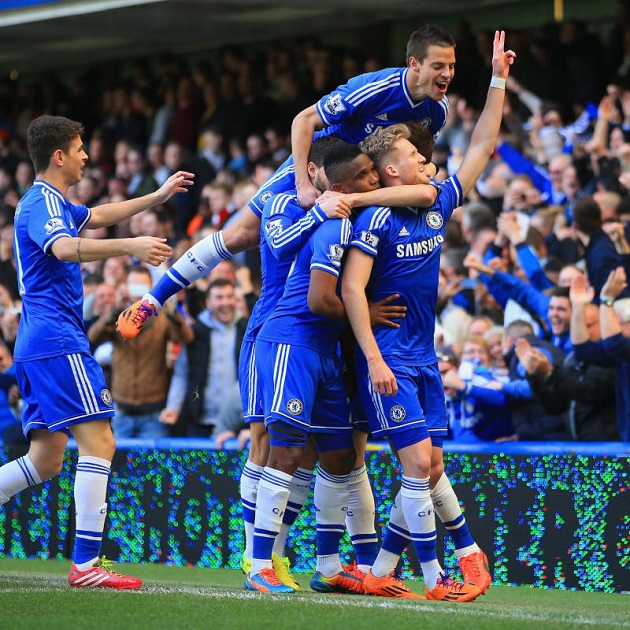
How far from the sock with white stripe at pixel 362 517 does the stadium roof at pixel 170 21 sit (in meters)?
7.33

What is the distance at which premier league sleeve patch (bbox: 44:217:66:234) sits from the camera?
232 inches

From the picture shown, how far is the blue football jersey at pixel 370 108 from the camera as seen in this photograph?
6.20 meters

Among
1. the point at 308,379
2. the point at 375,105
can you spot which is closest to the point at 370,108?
the point at 375,105

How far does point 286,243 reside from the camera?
592 centimetres

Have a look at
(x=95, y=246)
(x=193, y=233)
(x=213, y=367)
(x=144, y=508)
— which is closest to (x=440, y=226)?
(x=95, y=246)

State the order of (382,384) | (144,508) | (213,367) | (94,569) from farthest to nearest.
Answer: (213,367), (144,508), (94,569), (382,384)

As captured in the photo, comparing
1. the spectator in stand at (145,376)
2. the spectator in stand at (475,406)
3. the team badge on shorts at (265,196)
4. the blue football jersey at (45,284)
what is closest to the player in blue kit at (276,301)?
the team badge on shorts at (265,196)

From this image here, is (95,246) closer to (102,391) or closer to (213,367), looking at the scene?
(102,391)

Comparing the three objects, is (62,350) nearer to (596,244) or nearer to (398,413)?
(398,413)

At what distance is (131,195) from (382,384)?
8.17 metres

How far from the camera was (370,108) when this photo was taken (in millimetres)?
6270

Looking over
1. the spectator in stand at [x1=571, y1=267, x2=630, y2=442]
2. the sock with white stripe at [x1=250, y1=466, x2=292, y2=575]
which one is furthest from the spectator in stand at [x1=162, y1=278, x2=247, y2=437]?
the sock with white stripe at [x1=250, y1=466, x2=292, y2=575]

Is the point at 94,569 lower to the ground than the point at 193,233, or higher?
lower

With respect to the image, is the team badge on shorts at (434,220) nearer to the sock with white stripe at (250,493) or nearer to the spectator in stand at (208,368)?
the sock with white stripe at (250,493)
